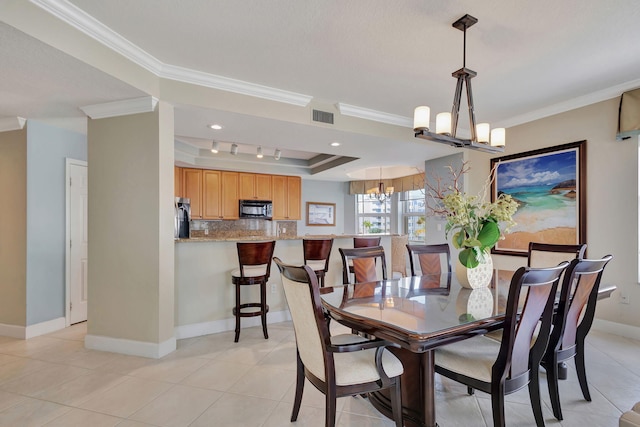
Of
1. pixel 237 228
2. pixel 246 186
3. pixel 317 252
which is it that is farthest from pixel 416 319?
pixel 237 228

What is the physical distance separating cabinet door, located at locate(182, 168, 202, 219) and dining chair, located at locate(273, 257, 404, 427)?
192 inches

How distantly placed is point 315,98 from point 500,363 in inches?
114

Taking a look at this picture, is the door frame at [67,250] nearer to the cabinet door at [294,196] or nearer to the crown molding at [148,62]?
the crown molding at [148,62]

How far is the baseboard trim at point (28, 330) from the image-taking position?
329 centimetres

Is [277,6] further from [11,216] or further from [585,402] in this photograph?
[11,216]

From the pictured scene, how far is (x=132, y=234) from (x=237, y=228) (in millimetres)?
3888

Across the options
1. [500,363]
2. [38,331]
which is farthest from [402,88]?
[38,331]

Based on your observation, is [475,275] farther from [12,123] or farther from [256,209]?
[256,209]

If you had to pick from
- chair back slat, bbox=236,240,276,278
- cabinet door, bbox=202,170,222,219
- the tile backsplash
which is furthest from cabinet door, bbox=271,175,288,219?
chair back slat, bbox=236,240,276,278

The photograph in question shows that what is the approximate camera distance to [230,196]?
641 centimetres

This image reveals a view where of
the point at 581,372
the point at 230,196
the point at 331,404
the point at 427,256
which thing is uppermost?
the point at 230,196

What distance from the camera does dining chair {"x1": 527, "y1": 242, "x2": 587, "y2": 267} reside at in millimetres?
2762

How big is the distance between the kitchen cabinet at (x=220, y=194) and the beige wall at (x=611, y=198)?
534cm

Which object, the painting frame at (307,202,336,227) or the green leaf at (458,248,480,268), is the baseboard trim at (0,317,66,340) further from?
the painting frame at (307,202,336,227)
